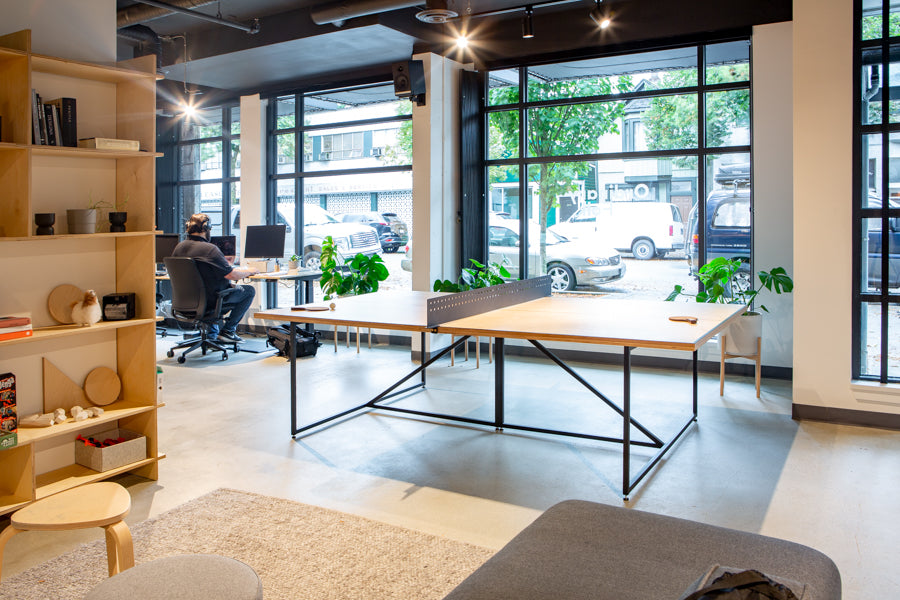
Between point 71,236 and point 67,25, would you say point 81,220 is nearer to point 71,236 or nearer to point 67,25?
point 71,236

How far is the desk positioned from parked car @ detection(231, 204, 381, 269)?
0.37 meters

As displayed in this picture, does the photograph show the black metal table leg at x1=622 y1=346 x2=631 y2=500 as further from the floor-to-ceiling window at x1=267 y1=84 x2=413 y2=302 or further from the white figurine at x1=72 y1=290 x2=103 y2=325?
the floor-to-ceiling window at x1=267 y1=84 x2=413 y2=302

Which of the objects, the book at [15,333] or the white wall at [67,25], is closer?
the book at [15,333]

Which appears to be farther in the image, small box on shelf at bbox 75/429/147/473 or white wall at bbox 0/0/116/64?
small box on shelf at bbox 75/429/147/473

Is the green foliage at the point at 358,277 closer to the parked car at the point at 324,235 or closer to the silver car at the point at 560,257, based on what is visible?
the parked car at the point at 324,235

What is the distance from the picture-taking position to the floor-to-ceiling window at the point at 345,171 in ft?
27.0

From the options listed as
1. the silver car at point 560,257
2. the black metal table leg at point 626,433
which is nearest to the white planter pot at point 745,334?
the silver car at point 560,257

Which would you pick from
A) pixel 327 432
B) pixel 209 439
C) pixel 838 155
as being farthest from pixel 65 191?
pixel 838 155

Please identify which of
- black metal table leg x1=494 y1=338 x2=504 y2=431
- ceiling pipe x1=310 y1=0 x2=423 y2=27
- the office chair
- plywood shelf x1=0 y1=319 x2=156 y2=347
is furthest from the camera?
the office chair

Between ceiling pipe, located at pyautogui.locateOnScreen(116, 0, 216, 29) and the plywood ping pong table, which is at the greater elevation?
ceiling pipe, located at pyautogui.locateOnScreen(116, 0, 216, 29)

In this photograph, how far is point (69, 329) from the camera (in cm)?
331

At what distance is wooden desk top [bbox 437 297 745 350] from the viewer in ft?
10.9

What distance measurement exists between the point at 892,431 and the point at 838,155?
1816 millimetres

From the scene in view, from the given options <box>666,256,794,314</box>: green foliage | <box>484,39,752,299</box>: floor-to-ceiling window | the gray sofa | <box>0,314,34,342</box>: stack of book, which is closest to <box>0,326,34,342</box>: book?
<box>0,314,34,342</box>: stack of book
